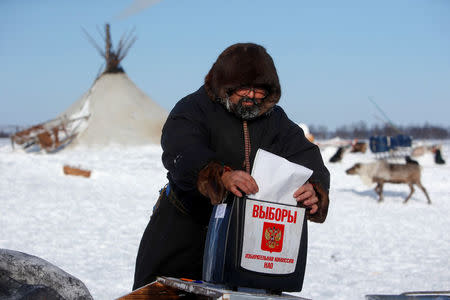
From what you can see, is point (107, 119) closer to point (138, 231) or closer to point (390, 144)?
point (390, 144)

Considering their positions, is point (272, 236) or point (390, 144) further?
point (390, 144)

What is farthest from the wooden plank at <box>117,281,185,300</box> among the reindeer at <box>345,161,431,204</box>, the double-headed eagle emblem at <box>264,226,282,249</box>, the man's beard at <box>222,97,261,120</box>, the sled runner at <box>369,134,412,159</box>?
the sled runner at <box>369,134,412,159</box>

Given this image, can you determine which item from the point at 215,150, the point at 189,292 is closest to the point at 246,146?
the point at 215,150

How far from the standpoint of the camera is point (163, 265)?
1.64 m

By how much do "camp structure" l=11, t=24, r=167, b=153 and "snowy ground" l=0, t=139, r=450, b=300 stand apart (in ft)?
18.5

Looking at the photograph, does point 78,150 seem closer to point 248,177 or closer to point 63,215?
point 63,215

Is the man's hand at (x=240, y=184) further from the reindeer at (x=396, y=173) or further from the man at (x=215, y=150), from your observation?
the reindeer at (x=396, y=173)

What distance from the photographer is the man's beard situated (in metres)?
1.50

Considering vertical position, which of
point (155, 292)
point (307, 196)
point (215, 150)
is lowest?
point (155, 292)

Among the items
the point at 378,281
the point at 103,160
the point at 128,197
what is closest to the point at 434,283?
the point at 378,281

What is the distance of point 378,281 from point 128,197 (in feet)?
17.6

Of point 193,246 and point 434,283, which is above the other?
point 193,246

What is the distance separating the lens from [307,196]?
53.6 inches

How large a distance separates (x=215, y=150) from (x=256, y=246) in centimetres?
38
